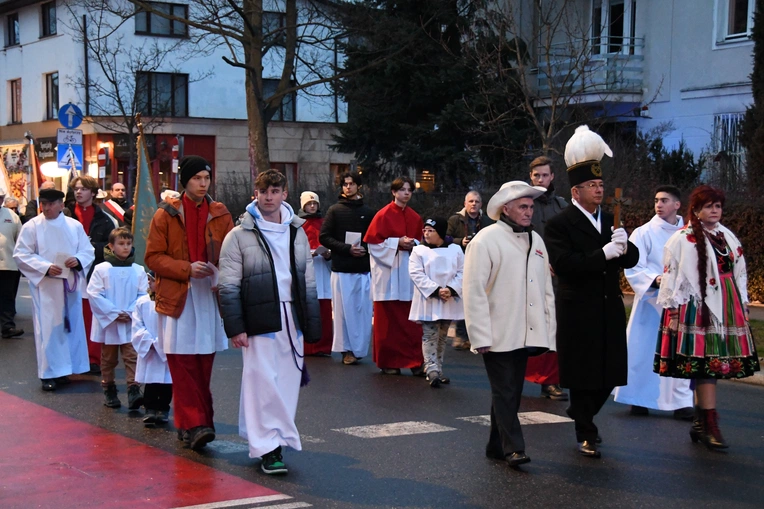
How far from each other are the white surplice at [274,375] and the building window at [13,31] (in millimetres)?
46127

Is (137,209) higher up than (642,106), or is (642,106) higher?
(642,106)

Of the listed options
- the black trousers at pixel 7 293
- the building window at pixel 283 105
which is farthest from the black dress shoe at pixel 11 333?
the building window at pixel 283 105

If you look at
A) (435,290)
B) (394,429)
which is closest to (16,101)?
(435,290)

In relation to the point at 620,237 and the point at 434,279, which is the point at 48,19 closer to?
the point at 434,279

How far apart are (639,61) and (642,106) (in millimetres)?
1269

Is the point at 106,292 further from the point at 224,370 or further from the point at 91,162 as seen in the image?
the point at 91,162

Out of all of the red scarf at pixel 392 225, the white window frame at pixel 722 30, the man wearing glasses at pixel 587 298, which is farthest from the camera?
the white window frame at pixel 722 30

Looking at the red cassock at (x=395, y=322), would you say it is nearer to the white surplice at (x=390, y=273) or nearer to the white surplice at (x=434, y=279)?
the white surplice at (x=390, y=273)

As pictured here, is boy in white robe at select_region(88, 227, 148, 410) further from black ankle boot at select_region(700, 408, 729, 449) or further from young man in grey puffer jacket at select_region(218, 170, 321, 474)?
black ankle boot at select_region(700, 408, 729, 449)

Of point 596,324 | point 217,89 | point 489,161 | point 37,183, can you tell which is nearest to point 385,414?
point 596,324

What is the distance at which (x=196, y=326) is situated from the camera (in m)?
7.70

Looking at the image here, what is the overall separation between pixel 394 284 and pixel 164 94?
115 ft

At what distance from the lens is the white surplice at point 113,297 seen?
9.63 m

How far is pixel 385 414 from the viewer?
9.22m
